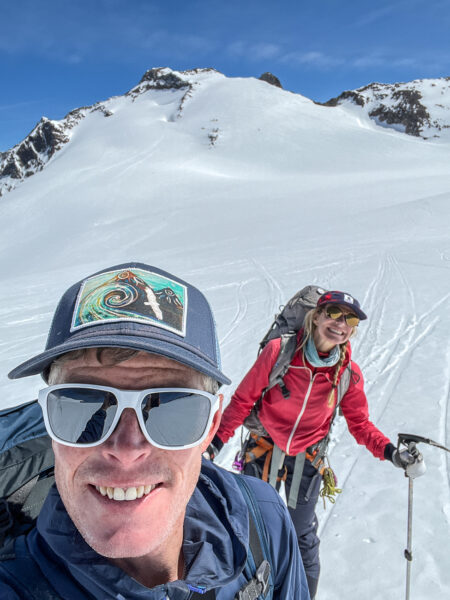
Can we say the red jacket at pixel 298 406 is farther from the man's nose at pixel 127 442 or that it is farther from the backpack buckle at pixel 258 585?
the man's nose at pixel 127 442

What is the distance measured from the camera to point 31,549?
1.12m

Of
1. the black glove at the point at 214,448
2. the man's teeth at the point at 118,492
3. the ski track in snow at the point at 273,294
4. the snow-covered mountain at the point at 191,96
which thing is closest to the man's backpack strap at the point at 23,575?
the man's teeth at the point at 118,492

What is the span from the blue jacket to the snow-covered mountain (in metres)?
80.5

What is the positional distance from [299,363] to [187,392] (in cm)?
156

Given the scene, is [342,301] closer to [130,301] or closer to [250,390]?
[250,390]

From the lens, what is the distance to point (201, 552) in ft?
4.46

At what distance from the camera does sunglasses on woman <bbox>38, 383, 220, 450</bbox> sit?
1191mm

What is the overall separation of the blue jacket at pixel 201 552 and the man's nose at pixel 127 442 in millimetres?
242

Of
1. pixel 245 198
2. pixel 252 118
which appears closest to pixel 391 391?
pixel 245 198

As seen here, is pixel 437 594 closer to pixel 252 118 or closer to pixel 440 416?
pixel 440 416

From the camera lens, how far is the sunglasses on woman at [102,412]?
1.19 metres

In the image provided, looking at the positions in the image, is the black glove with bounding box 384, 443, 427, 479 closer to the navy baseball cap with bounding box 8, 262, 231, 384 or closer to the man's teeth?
the navy baseball cap with bounding box 8, 262, 231, 384

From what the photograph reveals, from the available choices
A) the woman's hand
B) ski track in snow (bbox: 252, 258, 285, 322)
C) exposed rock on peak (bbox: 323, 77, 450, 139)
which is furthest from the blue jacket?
exposed rock on peak (bbox: 323, 77, 450, 139)

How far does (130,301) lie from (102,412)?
355 mm
